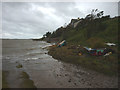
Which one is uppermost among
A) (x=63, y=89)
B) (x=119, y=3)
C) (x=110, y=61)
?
(x=119, y=3)

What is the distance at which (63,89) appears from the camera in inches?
215

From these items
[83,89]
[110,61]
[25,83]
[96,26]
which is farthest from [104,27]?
[25,83]

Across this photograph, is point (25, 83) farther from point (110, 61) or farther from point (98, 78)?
point (110, 61)

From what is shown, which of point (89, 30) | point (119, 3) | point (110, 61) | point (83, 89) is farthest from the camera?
point (89, 30)

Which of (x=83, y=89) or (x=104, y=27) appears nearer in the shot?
(x=83, y=89)

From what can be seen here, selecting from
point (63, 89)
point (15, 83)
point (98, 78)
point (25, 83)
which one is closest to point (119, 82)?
point (98, 78)

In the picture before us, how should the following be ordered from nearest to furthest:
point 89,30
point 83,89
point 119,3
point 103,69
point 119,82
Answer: point 83,89
point 119,82
point 103,69
point 119,3
point 89,30

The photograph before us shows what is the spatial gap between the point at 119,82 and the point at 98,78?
142 centimetres

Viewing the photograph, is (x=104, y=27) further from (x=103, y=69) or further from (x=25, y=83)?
(x=25, y=83)

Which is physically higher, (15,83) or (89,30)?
(89,30)

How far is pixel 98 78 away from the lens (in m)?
6.67

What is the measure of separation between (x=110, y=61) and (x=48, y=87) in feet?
23.2

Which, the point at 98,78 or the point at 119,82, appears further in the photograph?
the point at 98,78

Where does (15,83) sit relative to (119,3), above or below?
below
